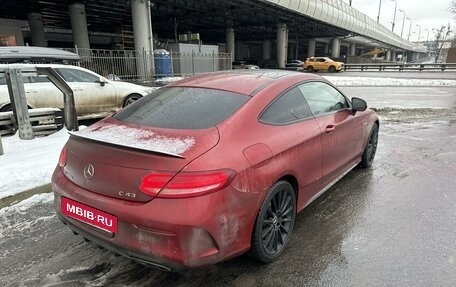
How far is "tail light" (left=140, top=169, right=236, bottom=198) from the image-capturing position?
233 cm

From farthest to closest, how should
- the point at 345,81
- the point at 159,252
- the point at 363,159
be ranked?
the point at 345,81, the point at 363,159, the point at 159,252

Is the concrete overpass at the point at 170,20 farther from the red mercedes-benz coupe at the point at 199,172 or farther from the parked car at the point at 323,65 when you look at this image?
the red mercedes-benz coupe at the point at 199,172

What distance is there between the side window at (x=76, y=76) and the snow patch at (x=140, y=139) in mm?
6624

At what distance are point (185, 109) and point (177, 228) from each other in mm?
1165

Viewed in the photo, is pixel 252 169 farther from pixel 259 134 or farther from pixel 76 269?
pixel 76 269

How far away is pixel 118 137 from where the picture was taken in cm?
272

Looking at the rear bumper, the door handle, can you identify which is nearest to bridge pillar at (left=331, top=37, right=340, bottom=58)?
the door handle

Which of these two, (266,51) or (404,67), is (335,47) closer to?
(266,51)

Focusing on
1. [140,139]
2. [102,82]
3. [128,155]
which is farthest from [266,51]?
[128,155]

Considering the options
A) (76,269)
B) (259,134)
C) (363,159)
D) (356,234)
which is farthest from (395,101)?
(76,269)

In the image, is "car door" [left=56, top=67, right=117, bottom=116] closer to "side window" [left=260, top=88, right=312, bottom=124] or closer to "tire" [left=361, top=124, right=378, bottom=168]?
"tire" [left=361, top=124, right=378, bottom=168]

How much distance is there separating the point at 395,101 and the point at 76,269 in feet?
43.8

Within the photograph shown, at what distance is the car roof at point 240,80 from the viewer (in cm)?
333

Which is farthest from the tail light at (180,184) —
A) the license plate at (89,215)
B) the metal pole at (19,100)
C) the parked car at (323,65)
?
the parked car at (323,65)
